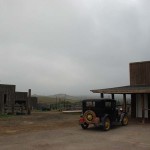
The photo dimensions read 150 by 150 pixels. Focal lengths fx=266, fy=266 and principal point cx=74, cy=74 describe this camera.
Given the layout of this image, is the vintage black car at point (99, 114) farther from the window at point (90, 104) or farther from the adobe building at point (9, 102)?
the adobe building at point (9, 102)

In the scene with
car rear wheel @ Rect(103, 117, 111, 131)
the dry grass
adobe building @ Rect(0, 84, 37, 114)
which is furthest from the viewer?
adobe building @ Rect(0, 84, 37, 114)

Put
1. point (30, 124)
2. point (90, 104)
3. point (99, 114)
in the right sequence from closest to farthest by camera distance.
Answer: point (99, 114) < point (90, 104) < point (30, 124)

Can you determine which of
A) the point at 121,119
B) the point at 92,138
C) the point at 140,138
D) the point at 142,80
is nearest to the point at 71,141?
the point at 92,138

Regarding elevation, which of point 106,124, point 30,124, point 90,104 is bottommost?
point 30,124

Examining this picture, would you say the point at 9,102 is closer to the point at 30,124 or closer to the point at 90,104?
the point at 30,124

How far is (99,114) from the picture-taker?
57.4 feet

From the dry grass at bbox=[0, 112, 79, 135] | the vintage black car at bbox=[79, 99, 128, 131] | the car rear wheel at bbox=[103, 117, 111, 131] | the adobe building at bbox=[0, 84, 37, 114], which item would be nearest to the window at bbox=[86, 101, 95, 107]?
the vintage black car at bbox=[79, 99, 128, 131]

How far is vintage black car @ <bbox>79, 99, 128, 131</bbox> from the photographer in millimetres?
17141

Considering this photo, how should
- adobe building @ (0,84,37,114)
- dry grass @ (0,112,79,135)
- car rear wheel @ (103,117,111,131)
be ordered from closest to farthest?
car rear wheel @ (103,117,111,131) → dry grass @ (0,112,79,135) → adobe building @ (0,84,37,114)

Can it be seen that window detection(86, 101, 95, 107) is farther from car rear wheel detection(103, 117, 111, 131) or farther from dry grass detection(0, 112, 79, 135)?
dry grass detection(0, 112, 79, 135)

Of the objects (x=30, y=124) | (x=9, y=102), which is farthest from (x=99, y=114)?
(x=9, y=102)

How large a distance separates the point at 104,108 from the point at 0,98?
18.3 meters

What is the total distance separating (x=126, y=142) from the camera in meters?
13.0

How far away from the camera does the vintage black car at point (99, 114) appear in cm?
1714
